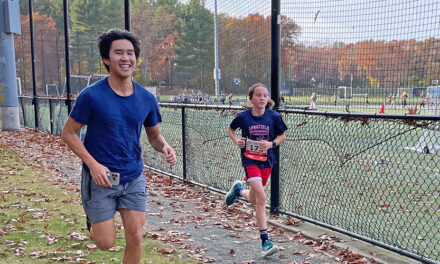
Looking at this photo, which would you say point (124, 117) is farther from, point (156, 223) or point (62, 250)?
point (156, 223)

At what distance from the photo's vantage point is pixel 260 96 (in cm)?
506

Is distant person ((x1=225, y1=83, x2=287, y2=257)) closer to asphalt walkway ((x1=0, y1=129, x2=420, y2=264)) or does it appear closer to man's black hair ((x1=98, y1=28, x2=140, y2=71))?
asphalt walkway ((x1=0, y1=129, x2=420, y2=264))

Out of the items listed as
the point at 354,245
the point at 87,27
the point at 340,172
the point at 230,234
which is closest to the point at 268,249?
the point at 230,234

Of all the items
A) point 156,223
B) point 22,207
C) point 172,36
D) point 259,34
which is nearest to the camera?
point 156,223

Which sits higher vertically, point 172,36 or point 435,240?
point 172,36

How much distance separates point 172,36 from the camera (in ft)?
143

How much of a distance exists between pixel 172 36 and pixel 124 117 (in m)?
41.5

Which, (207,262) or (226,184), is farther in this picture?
(226,184)

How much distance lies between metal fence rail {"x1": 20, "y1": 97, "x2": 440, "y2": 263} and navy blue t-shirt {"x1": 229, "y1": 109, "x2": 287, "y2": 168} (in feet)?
1.63

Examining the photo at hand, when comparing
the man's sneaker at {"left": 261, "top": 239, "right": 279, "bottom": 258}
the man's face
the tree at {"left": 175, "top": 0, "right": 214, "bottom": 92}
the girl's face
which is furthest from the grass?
the tree at {"left": 175, "top": 0, "right": 214, "bottom": 92}

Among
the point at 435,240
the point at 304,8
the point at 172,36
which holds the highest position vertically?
the point at 172,36

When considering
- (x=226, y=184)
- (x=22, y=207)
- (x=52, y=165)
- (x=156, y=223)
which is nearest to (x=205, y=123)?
(x=226, y=184)

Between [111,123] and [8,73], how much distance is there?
57.5 ft

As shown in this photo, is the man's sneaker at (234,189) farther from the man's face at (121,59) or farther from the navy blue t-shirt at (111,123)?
the man's face at (121,59)
